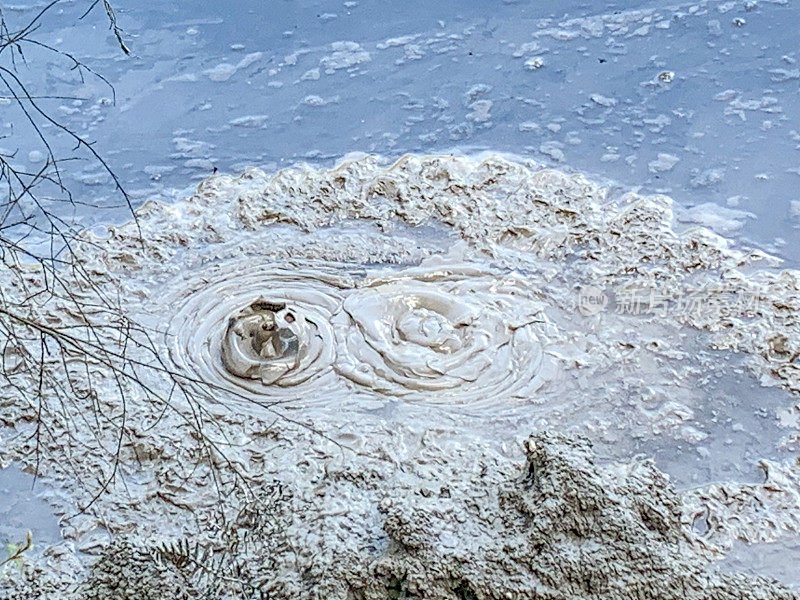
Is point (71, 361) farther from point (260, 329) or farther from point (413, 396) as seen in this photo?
point (413, 396)

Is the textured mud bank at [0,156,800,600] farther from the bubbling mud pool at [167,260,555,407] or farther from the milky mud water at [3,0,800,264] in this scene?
the milky mud water at [3,0,800,264]

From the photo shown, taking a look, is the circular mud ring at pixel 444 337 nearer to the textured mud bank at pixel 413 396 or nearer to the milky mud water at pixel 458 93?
the textured mud bank at pixel 413 396

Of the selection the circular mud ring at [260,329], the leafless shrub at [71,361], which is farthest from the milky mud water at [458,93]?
the circular mud ring at [260,329]

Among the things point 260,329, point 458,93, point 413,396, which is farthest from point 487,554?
point 458,93

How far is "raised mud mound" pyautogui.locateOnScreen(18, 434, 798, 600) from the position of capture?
7.65ft

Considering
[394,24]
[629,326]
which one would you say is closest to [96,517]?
[629,326]

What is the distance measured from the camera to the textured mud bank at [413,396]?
7.97ft

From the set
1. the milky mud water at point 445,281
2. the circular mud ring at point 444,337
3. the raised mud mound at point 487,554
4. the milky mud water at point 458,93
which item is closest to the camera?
the raised mud mound at point 487,554

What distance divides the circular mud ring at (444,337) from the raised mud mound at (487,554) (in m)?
0.58

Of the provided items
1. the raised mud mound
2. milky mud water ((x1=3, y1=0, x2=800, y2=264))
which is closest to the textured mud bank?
the raised mud mound

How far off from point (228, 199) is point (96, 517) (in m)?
1.52

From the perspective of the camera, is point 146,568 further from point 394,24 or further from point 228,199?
point 394,24

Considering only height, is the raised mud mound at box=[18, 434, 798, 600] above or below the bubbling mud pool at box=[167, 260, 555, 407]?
below

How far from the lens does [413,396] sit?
124 inches
